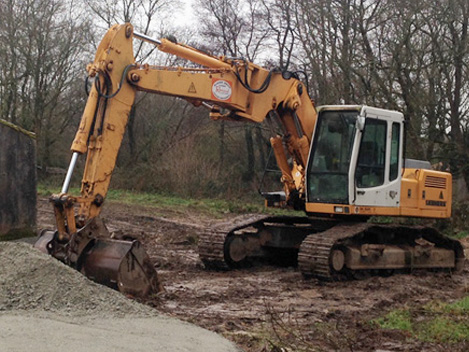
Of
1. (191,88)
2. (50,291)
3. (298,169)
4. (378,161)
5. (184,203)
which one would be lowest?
(50,291)

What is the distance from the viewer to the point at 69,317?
5.60 m

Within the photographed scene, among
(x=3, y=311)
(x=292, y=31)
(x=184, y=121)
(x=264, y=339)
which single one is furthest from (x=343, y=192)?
(x=184, y=121)

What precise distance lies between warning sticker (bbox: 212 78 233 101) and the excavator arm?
0.05 feet

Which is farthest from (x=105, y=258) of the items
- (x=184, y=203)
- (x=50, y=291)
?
(x=184, y=203)

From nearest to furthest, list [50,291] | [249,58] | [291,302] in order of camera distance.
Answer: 1. [50,291]
2. [291,302]
3. [249,58]

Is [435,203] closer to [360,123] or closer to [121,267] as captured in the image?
[360,123]

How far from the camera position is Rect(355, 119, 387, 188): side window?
10.3 meters

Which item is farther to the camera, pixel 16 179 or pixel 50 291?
pixel 16 179

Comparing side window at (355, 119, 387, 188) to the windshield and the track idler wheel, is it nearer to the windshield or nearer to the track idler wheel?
the windshield

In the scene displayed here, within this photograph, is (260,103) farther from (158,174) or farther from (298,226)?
(158,174)

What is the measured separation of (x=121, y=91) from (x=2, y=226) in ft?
7.15

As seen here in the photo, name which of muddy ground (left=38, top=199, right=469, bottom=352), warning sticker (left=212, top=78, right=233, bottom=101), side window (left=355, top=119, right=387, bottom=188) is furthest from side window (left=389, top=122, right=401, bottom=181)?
warning sticker (left=212, top=78, right=233, bottom=101)

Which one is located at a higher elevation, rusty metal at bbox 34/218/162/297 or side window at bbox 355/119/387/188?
side window at bbox 355/119/387/188

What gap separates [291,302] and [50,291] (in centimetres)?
312
